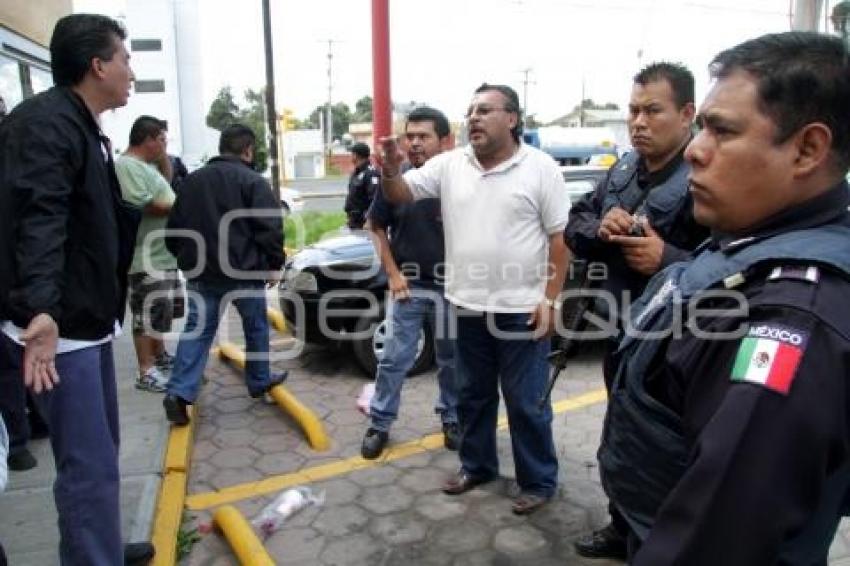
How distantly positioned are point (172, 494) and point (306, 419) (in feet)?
3.40

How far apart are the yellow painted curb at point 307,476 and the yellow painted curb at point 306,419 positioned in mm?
233

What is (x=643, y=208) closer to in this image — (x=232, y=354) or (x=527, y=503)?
(x=527, y=503)

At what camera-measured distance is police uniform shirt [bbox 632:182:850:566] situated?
2.94 feet

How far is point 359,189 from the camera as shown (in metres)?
7.14

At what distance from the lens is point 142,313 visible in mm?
4457

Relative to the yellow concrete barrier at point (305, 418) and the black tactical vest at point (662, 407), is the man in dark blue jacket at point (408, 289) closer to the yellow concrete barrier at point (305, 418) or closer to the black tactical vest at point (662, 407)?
the yellow concrete barrier at point (305, 418)

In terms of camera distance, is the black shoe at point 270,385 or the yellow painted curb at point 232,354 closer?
the black shoe at point 270,385

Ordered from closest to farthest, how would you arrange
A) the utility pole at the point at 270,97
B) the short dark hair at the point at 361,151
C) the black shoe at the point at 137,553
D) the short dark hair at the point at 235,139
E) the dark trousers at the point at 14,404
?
1. the black shoe at the point at 137,553
2. the dark trousers at the point at 14,404
3. the short dark hair at the point at 235,139
4. the short dark hair at the point at 361,151
5. the utility pole at the point at 270,97

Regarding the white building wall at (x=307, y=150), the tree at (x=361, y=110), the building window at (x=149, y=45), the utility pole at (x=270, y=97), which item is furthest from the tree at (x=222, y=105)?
the utility pole at (x=270, y=97)

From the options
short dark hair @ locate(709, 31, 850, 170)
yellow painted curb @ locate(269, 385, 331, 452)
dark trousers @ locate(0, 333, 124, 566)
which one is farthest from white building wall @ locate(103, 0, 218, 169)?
short dark hair @ locate(709, 31, 850, 170)

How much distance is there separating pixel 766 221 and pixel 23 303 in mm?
1930

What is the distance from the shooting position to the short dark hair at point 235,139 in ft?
14.0

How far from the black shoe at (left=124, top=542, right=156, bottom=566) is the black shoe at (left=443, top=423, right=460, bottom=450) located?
5.88 feet

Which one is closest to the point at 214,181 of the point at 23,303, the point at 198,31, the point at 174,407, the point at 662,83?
the point at 174,407
